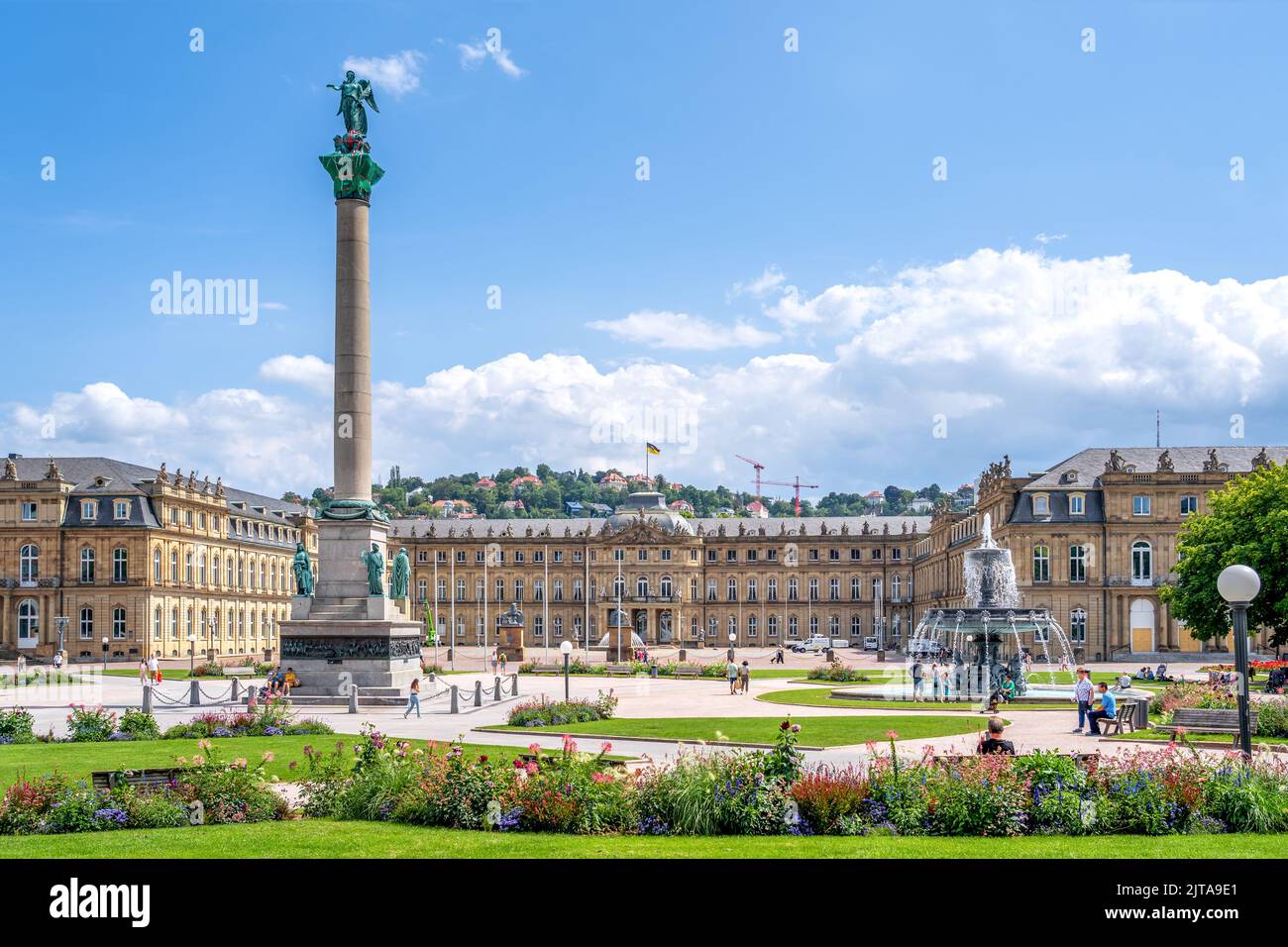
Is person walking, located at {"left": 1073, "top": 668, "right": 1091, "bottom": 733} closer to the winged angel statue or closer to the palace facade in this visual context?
the winged angel statue

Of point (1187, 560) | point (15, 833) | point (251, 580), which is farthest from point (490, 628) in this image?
point (15, 833)

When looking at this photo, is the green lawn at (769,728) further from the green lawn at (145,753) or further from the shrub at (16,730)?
the shrub at (16,730)

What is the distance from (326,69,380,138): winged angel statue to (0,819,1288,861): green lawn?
124 ft

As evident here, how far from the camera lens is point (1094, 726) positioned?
32562 millimetres

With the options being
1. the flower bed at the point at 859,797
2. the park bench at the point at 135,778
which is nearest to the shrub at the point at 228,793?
the park bench at the point at 135,778

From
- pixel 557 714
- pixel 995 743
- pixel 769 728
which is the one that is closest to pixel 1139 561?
pixel 769 728

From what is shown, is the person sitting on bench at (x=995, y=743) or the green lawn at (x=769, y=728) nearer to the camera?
the person sitting on bench at (x=995, y=743)

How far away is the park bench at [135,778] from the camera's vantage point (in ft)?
63.2

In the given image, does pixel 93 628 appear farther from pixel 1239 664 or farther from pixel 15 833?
pixel 1239 664

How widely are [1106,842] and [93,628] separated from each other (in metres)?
94.9

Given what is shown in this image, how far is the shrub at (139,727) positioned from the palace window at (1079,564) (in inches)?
3058

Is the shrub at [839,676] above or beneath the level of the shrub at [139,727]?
beneath

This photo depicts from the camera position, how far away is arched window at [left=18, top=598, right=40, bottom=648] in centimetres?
9750

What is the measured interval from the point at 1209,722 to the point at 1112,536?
68.0 meters
